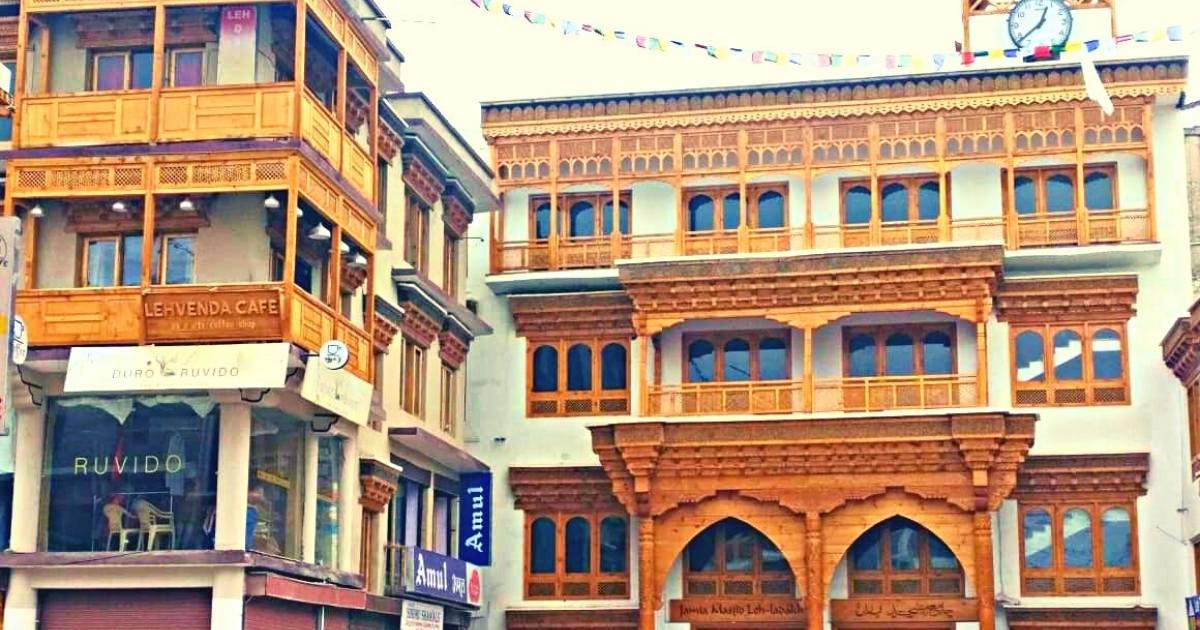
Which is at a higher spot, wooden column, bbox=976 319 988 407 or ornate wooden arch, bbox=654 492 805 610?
wooden column, bbox=976 319 988 407

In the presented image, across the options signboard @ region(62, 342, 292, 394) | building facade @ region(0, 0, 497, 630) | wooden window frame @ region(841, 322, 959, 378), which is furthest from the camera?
wooden window frame @ region(841, 322, 959, 378)

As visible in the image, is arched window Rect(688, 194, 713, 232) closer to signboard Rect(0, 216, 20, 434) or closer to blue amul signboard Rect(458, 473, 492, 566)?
blue amul signboard Rect(458, 473, 492, 566)

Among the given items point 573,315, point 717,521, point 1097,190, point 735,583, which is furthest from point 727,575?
point 1097,190

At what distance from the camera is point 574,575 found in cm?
3366

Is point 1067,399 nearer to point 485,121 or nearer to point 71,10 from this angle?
point 485,121

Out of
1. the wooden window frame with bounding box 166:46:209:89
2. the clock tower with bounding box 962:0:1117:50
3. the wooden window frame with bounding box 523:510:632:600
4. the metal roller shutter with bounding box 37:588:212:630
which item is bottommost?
the metal roller shutter with bounding box 37:588:212:630

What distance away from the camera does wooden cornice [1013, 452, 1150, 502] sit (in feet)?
105

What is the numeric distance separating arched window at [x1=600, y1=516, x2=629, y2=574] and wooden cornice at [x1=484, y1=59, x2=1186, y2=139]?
7.45 m

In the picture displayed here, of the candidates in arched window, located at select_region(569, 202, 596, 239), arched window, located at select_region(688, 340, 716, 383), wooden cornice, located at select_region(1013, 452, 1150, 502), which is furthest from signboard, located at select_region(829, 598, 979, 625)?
arched window, located at select_region(569, 202, 596, 239)

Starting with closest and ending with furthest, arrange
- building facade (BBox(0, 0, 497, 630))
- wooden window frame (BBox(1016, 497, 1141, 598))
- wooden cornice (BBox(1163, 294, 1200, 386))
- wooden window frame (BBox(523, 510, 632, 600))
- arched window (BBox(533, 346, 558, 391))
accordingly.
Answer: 1. building facade (BBox(0, 0, 497, 630))
2. wooden cornice (BBox(1163, 294, 1200, 386))
3. wooden window frame (BBox(1016, 497, 1141, 598))
4. wooden window frame (BBox(523, 510, 632, 600))
5. arched window (BBox(533, 346, 558, 391))

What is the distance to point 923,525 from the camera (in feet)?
103

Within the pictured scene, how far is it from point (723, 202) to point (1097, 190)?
6900 mm

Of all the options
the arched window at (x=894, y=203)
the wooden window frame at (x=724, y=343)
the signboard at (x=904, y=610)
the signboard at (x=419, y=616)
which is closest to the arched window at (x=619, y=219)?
the wooden window frame at (x=724, y=343)

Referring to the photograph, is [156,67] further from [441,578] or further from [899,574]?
[899,574]
